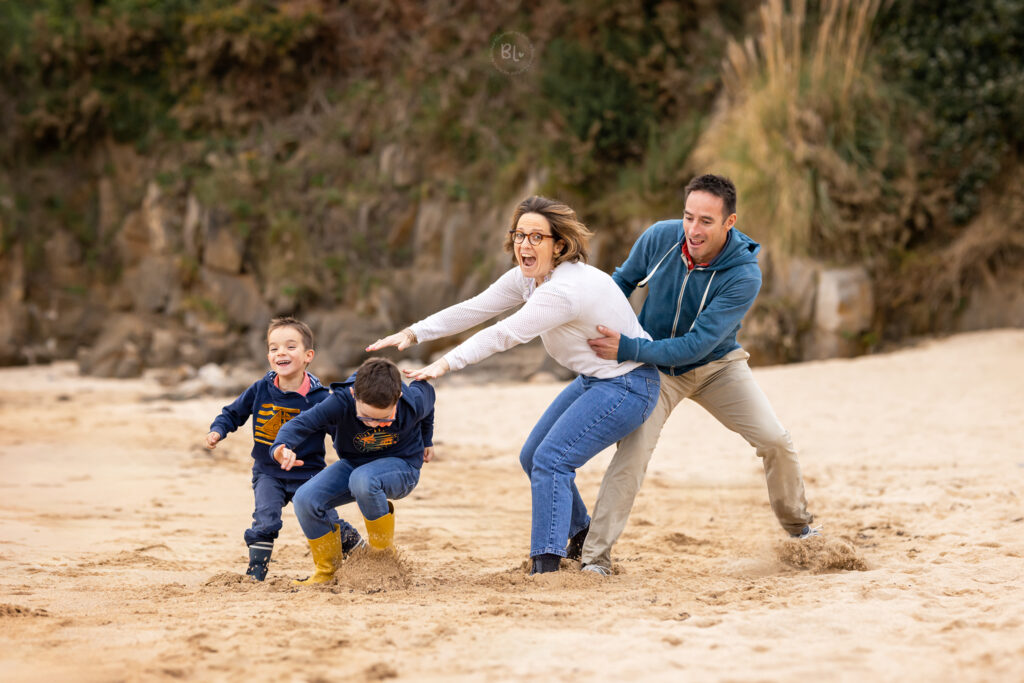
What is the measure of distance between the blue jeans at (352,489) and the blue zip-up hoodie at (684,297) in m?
1.06

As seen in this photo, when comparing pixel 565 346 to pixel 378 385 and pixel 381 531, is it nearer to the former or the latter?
pixel 378 385

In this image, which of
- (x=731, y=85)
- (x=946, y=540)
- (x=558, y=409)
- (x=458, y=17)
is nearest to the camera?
(x=558, y=409)

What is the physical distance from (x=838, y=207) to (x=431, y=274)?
581 cm

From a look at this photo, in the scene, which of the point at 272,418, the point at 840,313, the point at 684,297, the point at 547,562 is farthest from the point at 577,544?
the point at 840,313

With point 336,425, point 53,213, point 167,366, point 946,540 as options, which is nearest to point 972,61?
point 946,540

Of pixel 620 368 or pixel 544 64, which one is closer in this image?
pixel 620 368

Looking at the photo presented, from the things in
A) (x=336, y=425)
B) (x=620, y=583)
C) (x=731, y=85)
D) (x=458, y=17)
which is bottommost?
(x=620, y=583)

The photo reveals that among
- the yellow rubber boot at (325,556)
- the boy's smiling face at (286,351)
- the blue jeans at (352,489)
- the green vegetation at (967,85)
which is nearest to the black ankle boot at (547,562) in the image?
the blue jeans at (352,489)

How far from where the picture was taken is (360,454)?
4059 mm

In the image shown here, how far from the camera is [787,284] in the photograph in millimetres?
10820

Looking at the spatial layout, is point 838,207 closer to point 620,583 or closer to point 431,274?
point 431,274

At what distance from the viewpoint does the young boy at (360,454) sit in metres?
3.87

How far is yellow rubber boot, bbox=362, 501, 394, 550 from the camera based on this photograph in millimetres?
4070

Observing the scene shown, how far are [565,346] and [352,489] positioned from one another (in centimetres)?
107
